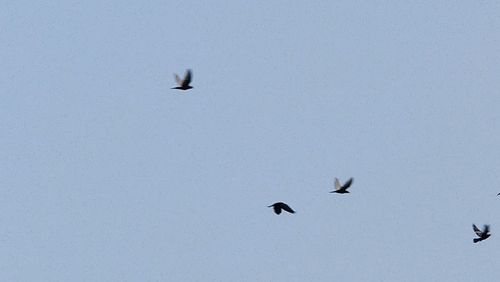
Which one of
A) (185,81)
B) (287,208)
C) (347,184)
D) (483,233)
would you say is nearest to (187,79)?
(185,81)

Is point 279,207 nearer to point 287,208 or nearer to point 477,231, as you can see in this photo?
point 287,208

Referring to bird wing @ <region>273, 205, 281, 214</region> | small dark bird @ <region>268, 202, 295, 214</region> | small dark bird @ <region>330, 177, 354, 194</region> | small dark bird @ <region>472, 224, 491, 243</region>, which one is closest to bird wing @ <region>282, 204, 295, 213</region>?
small dark bird @ <region>268, 202, 295, 214</region>

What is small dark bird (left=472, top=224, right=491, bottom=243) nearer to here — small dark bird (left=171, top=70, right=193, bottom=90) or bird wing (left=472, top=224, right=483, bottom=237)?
bird wing (left=472, top=224, right=483, bottom=237)

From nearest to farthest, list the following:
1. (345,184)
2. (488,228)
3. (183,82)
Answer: (183,82)
(345,184)
(488,228)

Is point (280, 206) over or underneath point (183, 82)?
underneath

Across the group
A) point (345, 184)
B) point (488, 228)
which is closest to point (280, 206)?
point (345, 184)

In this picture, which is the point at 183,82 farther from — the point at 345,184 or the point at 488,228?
the point at 488,228

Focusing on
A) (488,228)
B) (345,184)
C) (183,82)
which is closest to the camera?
(183,82)

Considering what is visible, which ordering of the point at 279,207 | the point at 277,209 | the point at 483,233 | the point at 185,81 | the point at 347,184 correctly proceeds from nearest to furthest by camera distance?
1. the point at 185,81
2. the point at 277,209
3. the point at 279,207
4. the point at 347,184
5. the point at 483,233

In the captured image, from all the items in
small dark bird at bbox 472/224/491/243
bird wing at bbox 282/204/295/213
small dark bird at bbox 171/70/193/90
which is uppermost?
small dark bird at bbox 171/70/193/90

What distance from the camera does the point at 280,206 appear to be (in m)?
81.4

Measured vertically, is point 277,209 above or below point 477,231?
below

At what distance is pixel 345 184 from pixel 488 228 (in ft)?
41.5

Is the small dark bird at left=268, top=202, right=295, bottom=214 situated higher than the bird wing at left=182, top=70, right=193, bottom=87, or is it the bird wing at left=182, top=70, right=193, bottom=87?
the bird wing at left=182, top=70, right=193, bottom=87
